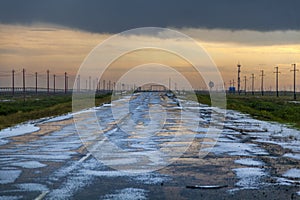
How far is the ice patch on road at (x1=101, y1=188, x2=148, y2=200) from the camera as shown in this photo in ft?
28.2

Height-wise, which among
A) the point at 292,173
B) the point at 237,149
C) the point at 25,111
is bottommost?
the point at 25,111

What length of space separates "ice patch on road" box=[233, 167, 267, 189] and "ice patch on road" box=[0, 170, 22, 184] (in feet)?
15.2

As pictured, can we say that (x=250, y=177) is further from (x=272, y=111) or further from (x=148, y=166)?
(x=272, y=111)

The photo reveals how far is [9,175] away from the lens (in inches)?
433

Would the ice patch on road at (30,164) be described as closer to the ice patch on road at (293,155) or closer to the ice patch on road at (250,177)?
the ice patch on road at (250,177)

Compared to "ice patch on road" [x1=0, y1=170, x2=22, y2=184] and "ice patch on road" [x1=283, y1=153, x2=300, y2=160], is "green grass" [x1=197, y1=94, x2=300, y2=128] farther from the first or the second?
"ice patch on road" [x1=0, y1=170, x2=22, y2=184]

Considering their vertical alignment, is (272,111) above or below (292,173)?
below

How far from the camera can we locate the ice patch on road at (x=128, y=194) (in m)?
8.61

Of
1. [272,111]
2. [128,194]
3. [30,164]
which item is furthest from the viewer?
[272,111]

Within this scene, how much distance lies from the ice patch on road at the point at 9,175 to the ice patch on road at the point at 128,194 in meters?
2.55

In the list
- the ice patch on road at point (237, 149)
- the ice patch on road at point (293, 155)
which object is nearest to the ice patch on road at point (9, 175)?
the ice patch on road at point (237, 149)

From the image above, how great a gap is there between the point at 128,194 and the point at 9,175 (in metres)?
3.41

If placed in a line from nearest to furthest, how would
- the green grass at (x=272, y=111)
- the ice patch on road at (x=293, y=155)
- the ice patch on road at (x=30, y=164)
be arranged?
1. the ice patch on road at (x=30, y=164)
2. the ice patch on road at (x=293, y=155)
3. the green grass at (x=272, y=111)

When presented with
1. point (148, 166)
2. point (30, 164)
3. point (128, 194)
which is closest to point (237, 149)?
point (148, 166)
